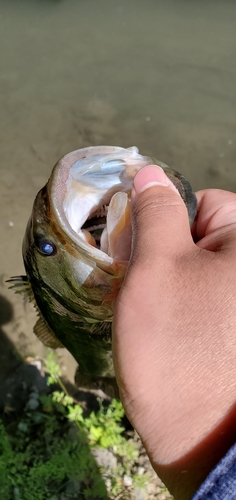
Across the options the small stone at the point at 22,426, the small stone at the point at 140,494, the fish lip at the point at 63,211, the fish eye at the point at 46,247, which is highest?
the fish lip at the point at 63,211

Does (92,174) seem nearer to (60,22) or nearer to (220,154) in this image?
(220,154)

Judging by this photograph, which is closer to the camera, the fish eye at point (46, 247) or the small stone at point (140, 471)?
the fish eye at point (46, 247)

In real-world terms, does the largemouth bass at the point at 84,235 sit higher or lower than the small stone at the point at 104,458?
higher

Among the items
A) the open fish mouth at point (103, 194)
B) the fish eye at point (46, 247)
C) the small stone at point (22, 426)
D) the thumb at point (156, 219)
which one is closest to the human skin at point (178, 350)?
the thumb at point (156, 219)

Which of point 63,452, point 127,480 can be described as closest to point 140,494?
point 127,480

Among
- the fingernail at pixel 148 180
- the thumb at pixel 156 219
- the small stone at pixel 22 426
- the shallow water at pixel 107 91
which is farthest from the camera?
the shallow water at pixel 107 91

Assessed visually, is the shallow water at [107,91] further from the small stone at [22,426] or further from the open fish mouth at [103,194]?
the open fish mouth at [103,194]

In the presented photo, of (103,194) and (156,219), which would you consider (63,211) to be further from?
(156,219)
